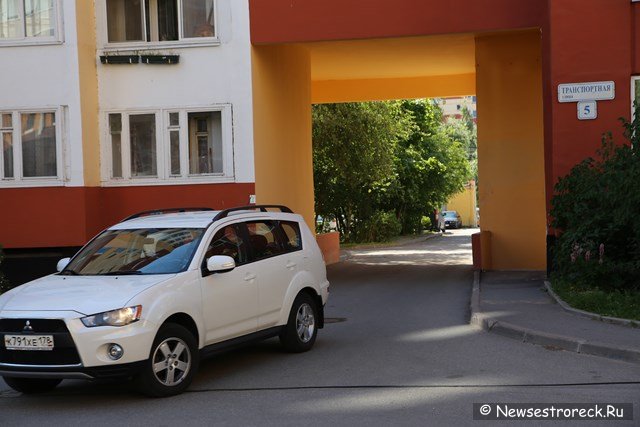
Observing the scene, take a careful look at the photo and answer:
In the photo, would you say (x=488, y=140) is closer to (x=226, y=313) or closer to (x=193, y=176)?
(x=193, y=176)

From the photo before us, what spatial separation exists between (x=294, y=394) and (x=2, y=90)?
1210 cm

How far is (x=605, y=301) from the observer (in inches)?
451

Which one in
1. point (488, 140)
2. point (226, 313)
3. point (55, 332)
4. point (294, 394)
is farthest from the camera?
point (488, 140)

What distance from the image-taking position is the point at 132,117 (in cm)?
1816

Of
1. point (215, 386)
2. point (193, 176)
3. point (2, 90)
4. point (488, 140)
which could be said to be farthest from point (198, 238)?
point (488, 140)

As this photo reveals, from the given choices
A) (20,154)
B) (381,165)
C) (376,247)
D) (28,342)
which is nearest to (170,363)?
(28,342)

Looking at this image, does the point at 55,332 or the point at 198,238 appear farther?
the point at 198,238

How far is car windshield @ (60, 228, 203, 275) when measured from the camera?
838 cm

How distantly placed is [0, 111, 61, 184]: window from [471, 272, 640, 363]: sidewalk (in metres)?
8.91

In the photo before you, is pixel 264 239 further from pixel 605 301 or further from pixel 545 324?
pixel 605 301

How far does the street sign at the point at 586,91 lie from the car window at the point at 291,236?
22.0 feet

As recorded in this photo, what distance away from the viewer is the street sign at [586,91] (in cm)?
1466

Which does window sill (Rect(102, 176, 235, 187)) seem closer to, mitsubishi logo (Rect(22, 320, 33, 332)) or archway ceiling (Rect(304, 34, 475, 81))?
archway ceiling (Rect(304, 34, 475, 81))

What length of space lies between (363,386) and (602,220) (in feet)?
21.8
